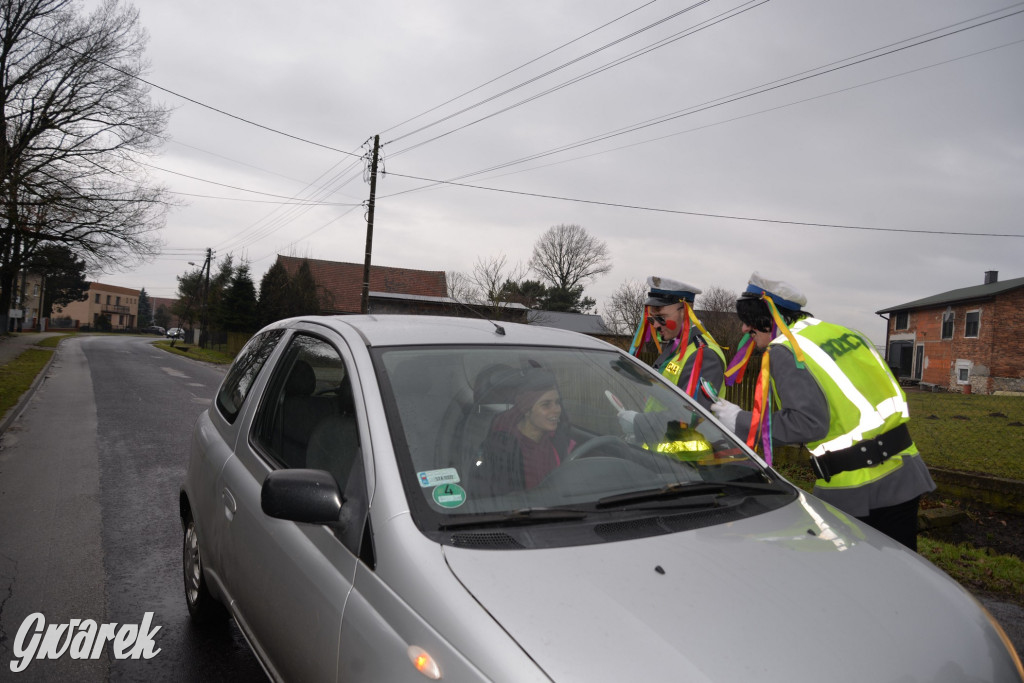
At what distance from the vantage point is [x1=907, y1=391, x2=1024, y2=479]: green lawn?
778 centimetres

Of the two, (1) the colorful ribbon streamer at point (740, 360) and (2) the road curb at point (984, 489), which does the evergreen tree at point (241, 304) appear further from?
(1) the colorful ribbon streamer at point (740, 360)

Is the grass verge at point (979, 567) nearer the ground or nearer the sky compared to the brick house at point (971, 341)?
nearer the ground

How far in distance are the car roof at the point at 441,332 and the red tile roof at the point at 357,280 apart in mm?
44159

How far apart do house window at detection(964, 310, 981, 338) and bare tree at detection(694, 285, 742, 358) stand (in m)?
10.8

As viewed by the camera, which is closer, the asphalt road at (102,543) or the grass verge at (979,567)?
the asphalt road at (102,543)

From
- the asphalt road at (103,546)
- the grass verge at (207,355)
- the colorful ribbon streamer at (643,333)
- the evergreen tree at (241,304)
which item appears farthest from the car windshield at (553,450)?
the evergreen tree at (241,304)

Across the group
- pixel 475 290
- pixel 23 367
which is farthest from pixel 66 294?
pixel 475 290

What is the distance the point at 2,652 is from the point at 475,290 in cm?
1844

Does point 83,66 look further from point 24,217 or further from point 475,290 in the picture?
point 475,290

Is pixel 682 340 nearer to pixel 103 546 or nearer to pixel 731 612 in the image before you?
pixel 731 612

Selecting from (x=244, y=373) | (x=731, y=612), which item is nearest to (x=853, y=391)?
(x=731, y=612)

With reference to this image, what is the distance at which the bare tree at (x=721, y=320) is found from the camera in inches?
1117

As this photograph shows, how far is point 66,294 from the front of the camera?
8975 cm

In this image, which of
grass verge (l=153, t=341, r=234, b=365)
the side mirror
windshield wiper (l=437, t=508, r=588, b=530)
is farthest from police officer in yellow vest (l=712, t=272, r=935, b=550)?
grass verge (l=153, t=341, r=234, b=365)
